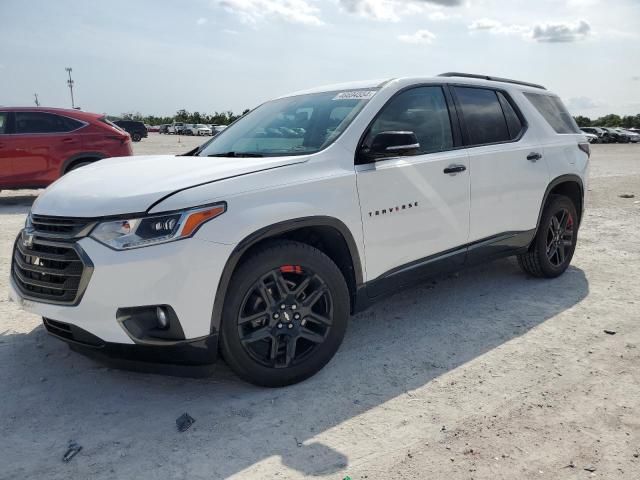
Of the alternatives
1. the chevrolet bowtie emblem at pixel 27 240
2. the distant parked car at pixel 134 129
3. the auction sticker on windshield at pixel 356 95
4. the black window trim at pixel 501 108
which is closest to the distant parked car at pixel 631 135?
the distant parked car at pixel 134 129

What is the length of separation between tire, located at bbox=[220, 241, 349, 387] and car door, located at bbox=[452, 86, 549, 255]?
58.7 inches

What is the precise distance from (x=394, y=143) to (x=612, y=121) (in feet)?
209

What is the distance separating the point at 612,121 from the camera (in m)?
57.8

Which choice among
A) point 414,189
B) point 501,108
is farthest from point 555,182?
point 414,189

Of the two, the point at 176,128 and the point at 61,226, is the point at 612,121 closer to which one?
the point at 176,128

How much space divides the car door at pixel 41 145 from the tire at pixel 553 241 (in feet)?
24.9

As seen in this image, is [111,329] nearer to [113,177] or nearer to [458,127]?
[113,177]

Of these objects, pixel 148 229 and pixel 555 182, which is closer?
pixel 148 229

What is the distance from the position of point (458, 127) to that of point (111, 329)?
2.84 meters

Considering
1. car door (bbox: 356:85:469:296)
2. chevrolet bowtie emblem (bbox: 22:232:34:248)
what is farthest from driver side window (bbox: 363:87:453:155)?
chevrolet bowtie emblem (bbox: 22:232:34:248)

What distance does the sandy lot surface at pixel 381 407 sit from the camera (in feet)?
8.17

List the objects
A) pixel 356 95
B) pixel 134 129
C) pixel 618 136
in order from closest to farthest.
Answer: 1. pixel 356 95
2. pixel 134 129
3. pixel 618 136

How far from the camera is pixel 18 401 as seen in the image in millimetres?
3041

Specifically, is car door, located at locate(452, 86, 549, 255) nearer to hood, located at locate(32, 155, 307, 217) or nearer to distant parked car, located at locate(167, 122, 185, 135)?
hood, located at locate(32, 155, 307, 217)
